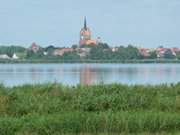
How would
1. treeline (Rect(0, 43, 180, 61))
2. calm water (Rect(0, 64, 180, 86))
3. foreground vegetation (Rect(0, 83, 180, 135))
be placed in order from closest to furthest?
foreground vegetation (Rect(0, 83, 180, 135)) < calm water (Rect(0, 64, 180, 86)) < treeline (Rect(0, 43, 180, 61))

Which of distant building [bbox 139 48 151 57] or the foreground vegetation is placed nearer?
the foreground vegetation

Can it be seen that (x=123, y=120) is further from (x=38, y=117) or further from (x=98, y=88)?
(x=98, y=88)

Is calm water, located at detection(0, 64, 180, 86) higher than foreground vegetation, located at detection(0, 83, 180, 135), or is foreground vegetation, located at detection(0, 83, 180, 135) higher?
foreground vegetation, located at detection(0, 83, 180, 135)

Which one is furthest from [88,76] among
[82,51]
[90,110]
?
[82,51]

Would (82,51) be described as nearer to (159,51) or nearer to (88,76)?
(159,51)

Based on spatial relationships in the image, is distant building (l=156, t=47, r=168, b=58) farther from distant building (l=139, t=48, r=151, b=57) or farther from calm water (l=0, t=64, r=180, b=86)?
calm water (l=0, t=64, r=180, b=86)

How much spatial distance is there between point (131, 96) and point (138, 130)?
8.37 ft

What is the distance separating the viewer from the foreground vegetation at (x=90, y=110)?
10.3m

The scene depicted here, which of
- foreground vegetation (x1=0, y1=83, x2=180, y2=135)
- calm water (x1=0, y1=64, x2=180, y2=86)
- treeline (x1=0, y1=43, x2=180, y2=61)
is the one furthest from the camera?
treeline (x1=0, y1=43, x2=180, y2=61)

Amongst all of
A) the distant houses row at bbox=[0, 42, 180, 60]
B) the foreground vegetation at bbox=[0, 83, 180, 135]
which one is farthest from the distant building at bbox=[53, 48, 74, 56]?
the foreground vegetation at bbox=[0, 83, 180, 135]

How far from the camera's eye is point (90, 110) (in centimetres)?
1230

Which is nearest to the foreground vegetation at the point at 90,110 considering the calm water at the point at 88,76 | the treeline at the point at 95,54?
the calm water at the point at 88,76

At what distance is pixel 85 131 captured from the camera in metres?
10.3

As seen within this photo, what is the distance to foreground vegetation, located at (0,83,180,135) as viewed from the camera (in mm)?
10328
